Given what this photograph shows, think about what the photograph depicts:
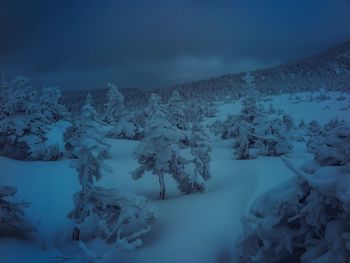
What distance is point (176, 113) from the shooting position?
30047 mm

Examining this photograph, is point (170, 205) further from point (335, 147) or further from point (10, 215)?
point (335, 147)

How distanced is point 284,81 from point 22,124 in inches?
1405

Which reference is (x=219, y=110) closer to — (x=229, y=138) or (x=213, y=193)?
(x=229, y=138)

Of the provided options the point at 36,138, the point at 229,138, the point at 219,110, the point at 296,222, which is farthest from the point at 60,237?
the point at 219,110

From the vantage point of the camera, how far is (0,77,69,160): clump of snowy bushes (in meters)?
19.2

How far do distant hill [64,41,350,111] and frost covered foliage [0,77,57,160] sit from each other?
Answer: 2.51 m

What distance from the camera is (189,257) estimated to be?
398 inches

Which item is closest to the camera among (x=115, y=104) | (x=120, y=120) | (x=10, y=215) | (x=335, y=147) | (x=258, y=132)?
(x=335, y=147)

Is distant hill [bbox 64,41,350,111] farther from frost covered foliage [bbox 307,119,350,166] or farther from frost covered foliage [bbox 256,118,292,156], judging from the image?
frost covered foliage [bbox 307,119,350,166]

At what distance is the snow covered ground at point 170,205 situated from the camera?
33.2 ft

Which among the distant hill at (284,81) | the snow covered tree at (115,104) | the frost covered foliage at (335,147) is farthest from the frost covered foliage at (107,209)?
the snow covered tree at (115,104)

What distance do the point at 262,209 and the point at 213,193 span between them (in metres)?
7.73

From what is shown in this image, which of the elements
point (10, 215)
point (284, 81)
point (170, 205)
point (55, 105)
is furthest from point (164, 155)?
point (284, 81)

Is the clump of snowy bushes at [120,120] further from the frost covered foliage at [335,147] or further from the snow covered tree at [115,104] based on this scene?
the frost covered foliage at [335,147]
